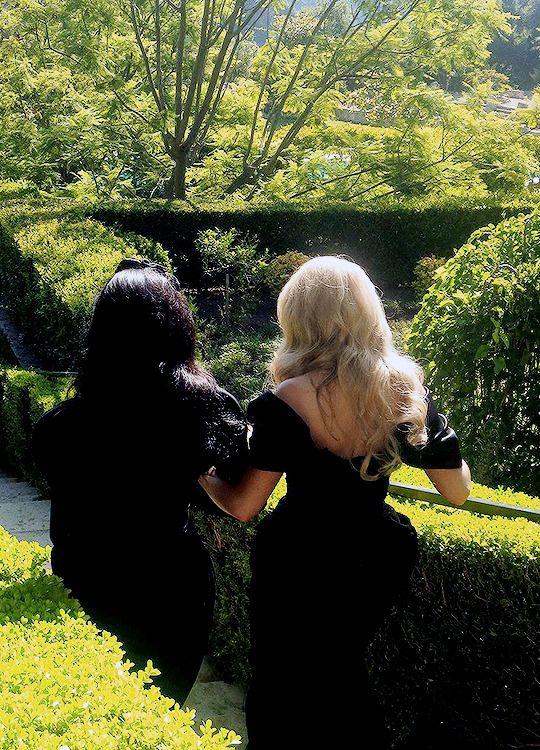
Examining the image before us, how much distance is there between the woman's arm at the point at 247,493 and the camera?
2.41 m

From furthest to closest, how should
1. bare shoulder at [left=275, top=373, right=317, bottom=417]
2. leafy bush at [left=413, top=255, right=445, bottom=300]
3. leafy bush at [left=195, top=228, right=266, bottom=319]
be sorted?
leafy bush at [left=413, top=255, right=445, bottom=300] < leafy bush at [left=195, top=228, right=266, bottom=319] < bare shoulder at [left=275, top=373, right=317, bottom=417]

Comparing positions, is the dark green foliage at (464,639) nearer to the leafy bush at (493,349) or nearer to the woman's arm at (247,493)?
the woman's arm at (247,493)

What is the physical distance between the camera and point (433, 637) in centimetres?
311

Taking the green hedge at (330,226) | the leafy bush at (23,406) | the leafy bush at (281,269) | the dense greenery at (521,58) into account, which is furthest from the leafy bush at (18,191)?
the dense greenery at (521,58)

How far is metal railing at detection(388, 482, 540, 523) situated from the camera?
3117 mm

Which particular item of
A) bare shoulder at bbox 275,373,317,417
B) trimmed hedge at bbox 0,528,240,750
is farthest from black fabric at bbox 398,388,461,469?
trimmed hedge at bbox 0,528,240,750

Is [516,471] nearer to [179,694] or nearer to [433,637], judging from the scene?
[433,637]

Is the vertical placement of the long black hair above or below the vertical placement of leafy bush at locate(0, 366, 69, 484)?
above

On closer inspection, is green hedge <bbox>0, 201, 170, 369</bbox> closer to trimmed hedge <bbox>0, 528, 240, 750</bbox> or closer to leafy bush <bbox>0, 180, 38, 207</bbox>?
leafy bush <bbox>0, 180, 38, 207</bbox>

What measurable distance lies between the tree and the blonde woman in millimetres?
10309

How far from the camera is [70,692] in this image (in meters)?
1.83

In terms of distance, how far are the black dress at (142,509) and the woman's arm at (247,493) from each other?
0.12 feet

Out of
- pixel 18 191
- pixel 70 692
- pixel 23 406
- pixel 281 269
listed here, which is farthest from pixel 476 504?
pixel 18 191

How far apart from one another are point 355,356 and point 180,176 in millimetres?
11348
